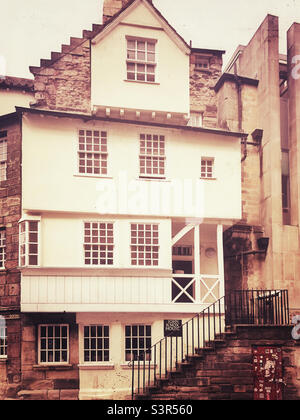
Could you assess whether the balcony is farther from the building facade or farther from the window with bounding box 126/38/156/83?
the window with bounding box 126/38/156/83

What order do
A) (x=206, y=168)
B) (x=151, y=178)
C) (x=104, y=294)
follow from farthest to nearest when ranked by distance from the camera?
(x=206, y=168) → (x=151, y=178) → (x=104, y=294)

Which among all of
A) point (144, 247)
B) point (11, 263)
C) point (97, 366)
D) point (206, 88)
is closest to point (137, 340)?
point (97, 366)

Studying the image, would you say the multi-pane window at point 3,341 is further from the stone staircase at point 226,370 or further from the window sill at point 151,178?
the window sill at point 151,178

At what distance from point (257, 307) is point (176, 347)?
2.36m

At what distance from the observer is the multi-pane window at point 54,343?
10.6m

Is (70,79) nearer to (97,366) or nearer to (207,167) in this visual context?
(207,167)

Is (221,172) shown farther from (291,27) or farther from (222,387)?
(222,387)

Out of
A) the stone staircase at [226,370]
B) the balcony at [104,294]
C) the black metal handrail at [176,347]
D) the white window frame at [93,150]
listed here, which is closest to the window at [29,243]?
the balcony at [104,294]

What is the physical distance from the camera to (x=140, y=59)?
11562 millimetres

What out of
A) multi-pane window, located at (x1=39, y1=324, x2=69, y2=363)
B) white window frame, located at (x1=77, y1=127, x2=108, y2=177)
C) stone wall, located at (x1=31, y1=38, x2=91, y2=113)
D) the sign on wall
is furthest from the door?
stone wall, located at (x1=31, y1=38, x2=91, y2=113)

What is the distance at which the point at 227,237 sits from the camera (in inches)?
479

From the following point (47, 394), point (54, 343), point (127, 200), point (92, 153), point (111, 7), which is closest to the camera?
point (47, 394)

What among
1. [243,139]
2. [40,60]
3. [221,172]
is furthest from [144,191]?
[40,60]

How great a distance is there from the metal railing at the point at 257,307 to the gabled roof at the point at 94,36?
224 inches
